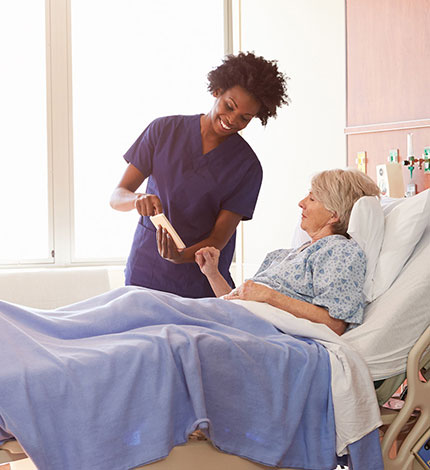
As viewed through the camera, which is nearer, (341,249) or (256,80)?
(341,249)

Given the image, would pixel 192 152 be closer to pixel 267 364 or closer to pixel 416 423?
pixel 267 364

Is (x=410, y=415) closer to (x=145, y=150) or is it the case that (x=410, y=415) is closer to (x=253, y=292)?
(x=253, y=292)

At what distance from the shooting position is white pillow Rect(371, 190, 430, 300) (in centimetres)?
187

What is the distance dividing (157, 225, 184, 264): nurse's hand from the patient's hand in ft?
1.10

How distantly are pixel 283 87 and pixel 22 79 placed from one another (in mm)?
2415

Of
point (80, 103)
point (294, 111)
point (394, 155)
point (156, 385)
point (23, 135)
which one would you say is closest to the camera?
point (156, 385)

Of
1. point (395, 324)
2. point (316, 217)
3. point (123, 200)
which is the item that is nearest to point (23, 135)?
point (123, 200)

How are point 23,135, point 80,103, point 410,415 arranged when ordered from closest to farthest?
point 410,415, point 23,135, point 80,103

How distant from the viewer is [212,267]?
2.20 m

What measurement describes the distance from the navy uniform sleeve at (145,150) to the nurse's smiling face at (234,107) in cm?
28

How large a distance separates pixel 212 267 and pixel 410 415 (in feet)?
2.64

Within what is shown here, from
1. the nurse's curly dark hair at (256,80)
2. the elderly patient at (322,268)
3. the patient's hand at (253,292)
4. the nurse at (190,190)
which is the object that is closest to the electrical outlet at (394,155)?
the nurse at (190,190)

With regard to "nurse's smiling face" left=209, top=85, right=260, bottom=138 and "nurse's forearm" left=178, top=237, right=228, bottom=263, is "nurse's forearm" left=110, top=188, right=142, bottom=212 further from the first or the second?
"nurse's smiling face" left=209, top=85, right=260, bottom=138

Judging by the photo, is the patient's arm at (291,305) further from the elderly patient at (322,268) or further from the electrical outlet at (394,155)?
the electrical outlet at (394,155)
